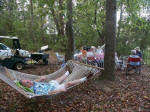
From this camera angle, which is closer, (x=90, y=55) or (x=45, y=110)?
(x=45, y=110)

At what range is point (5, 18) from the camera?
46.0ft

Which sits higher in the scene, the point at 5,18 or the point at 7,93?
the point at 5,18

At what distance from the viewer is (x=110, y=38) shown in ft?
13.7

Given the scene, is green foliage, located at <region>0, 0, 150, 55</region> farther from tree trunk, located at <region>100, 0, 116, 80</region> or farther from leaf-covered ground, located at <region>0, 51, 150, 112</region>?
leaf-covered ground, located at <region>0, 51, 150, 112</region>

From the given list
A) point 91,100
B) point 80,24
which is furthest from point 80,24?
point 91,100

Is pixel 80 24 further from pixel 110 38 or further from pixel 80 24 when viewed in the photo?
pixel 110 38

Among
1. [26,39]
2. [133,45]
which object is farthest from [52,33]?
A: [133,45]

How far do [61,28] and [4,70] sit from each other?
1005 cm

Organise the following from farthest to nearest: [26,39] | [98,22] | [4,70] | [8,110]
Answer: [26,39], [98,22], [4,70], [8,110]

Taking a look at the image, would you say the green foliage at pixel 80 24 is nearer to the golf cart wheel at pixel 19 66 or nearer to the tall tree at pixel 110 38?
the tall tree at pixel 110 38

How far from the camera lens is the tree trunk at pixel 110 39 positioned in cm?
404

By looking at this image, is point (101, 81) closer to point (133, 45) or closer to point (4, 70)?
point (4, 70)

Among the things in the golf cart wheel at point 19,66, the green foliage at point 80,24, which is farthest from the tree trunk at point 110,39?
the golf cart wheel at point 19,66

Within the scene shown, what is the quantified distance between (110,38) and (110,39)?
0.03m
